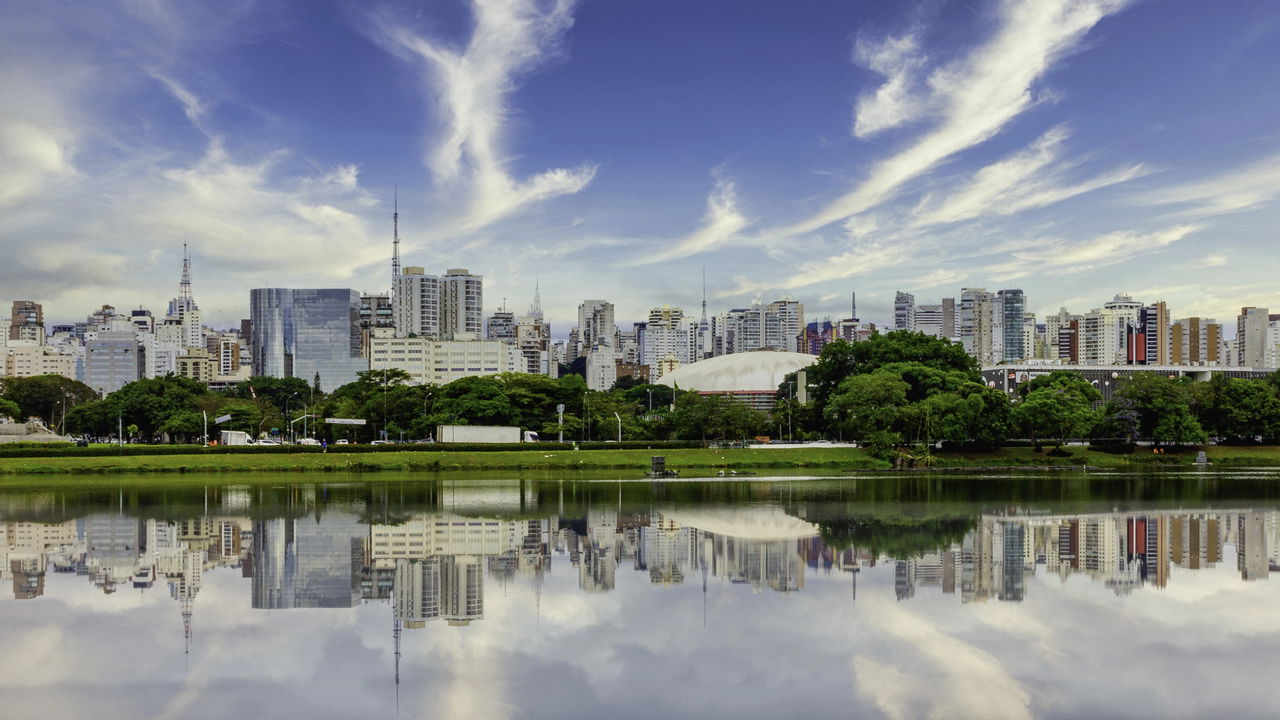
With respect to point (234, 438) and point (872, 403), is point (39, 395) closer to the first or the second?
point (234, 438)

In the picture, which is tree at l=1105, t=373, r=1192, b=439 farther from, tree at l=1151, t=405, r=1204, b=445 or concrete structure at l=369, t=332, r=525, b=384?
concrete structure at l=369, t=332, r=525, b=384

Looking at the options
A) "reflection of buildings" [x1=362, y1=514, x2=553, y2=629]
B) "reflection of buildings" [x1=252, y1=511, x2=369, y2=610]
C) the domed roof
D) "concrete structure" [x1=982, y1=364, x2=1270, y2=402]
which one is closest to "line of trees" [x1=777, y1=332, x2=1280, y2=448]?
"reflection of buildings" [x1=362, y1=514, x2=553, y2=629]

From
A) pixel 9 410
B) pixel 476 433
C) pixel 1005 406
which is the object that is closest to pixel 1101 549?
pixel 1005 406

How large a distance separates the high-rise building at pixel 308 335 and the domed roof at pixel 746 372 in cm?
8079

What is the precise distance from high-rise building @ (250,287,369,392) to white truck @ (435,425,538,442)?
430 feet

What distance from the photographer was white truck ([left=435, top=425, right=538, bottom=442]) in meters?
59.2

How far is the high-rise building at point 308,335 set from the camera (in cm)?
18850

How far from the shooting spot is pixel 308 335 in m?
190

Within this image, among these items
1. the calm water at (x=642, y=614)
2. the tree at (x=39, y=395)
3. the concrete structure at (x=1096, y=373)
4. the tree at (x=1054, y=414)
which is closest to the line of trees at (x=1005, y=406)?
the tree at (x=1054, y=414)

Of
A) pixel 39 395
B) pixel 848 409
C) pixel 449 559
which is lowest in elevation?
pixel 449 559

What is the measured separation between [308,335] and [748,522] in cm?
17629

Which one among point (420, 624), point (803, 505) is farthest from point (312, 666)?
point (803, 505)

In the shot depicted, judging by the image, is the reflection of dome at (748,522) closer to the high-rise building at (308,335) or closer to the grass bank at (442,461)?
the grass bank at (442,461)

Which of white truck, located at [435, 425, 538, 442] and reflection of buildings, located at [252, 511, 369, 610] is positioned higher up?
reflection of buildings, located at [252, 511, 369, 610]
